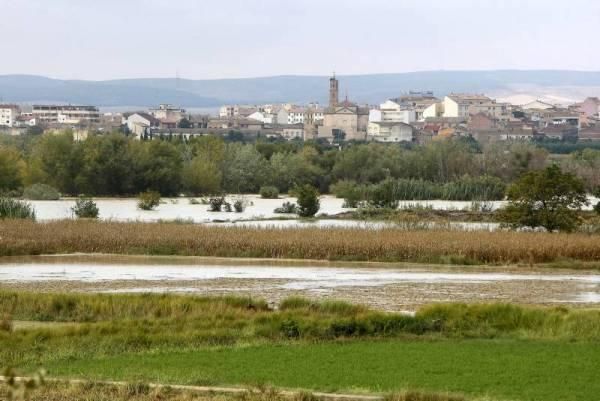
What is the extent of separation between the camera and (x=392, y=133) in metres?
171

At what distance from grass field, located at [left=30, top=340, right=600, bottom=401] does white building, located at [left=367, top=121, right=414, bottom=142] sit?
14529 centimetres

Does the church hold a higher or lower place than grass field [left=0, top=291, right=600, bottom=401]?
lower

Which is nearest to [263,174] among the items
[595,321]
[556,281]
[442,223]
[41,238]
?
[442,223]

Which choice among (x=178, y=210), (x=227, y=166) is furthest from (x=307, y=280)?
(x=227, y=166)

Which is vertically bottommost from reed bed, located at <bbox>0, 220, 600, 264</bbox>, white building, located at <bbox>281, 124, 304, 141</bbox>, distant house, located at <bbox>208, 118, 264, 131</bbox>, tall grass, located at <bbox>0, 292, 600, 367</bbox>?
white building, located at <bbox>281, 124, 304, 141</bbox>

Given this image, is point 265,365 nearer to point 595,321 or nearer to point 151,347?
point 151,347

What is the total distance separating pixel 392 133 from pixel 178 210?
110140mm

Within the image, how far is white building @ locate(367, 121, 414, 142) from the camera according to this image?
551ft

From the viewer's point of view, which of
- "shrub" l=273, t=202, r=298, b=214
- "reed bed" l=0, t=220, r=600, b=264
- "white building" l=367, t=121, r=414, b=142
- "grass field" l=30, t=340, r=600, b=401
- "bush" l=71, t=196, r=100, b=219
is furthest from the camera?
"white building" l=367, t=121, r=414, b=142

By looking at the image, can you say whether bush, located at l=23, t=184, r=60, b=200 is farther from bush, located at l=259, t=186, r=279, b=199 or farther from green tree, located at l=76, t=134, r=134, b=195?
bush, located at l=259, t=186, r=279, b=199

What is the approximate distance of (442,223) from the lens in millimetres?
47219

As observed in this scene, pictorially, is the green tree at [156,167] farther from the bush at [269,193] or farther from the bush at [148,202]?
the bush at [148,202]

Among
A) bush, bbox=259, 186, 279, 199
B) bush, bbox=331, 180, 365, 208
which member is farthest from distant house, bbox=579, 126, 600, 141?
bush, bbox=259, 186, 279, 199

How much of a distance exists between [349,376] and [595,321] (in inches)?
245
